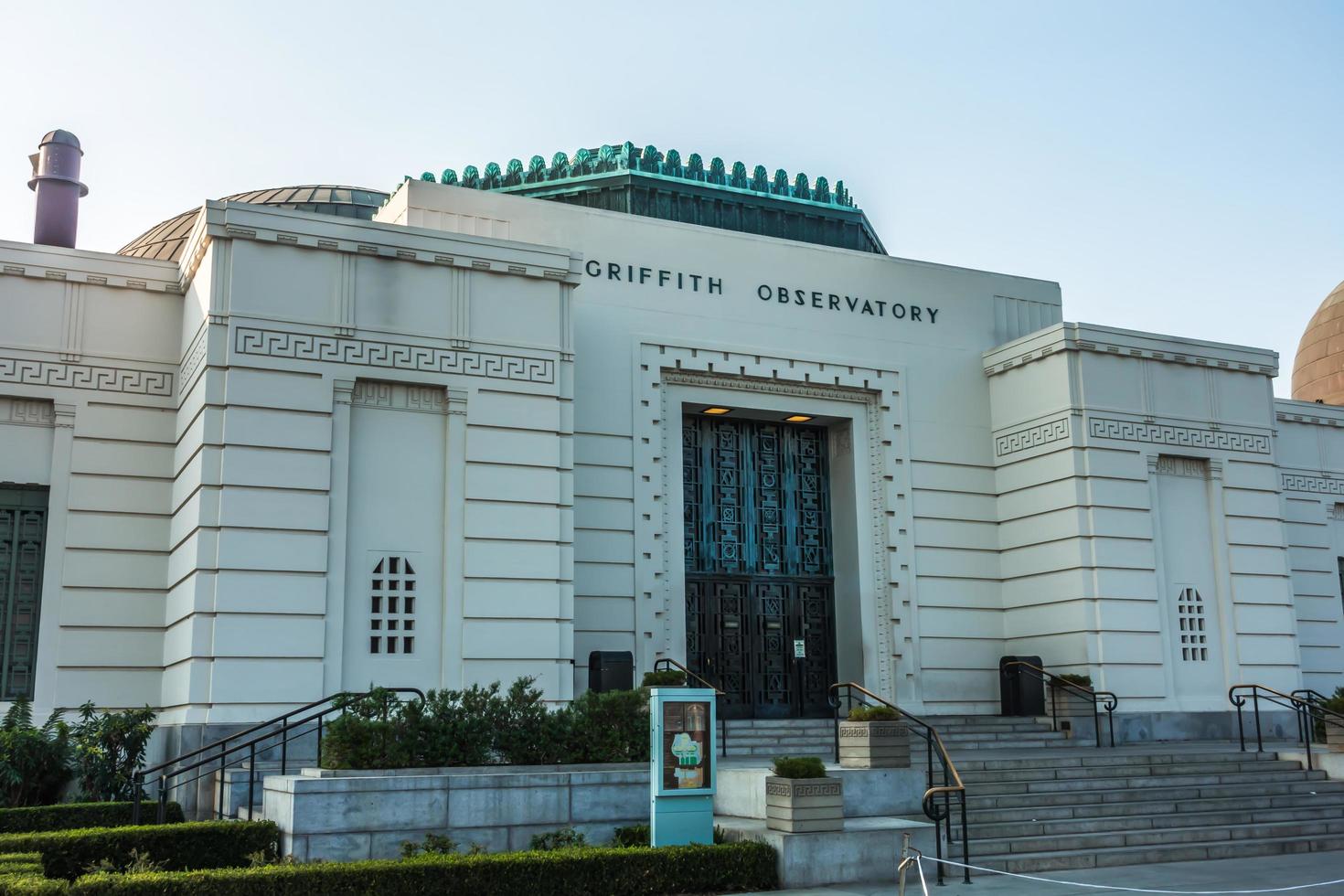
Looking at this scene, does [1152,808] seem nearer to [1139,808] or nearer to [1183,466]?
[1139,808]

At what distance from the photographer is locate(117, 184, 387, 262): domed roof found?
29.5 meters

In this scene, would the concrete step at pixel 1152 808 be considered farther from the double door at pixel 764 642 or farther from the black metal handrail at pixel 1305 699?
the double door at pixel 764 642

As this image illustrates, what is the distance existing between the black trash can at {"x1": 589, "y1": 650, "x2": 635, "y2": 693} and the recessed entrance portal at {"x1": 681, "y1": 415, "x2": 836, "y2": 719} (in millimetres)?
2887

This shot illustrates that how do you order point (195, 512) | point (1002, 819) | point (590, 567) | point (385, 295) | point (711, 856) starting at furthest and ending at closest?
point (590, 567) < point (385, 295) < point (195, 512) < point (1002, 819) < point (711, 856)

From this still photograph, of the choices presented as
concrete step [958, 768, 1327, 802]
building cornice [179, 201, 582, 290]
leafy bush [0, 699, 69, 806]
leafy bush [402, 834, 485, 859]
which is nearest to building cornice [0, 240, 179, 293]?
building cornice [179, 201, 582, 290]

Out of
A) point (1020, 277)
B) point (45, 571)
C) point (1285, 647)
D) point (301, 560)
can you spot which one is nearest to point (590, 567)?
point (301, 560)

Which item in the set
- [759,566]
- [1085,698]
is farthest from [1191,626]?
[759,566]

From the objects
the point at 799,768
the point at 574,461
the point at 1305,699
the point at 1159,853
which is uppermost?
the point at 574,461

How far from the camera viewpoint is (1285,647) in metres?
24.4

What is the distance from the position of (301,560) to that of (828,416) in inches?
402

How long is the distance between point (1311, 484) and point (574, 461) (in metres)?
16.1

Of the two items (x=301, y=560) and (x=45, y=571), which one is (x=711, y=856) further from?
(x=45, y=571)

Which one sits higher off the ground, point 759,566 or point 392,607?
point 759,566

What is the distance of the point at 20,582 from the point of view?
1934 centimetres
